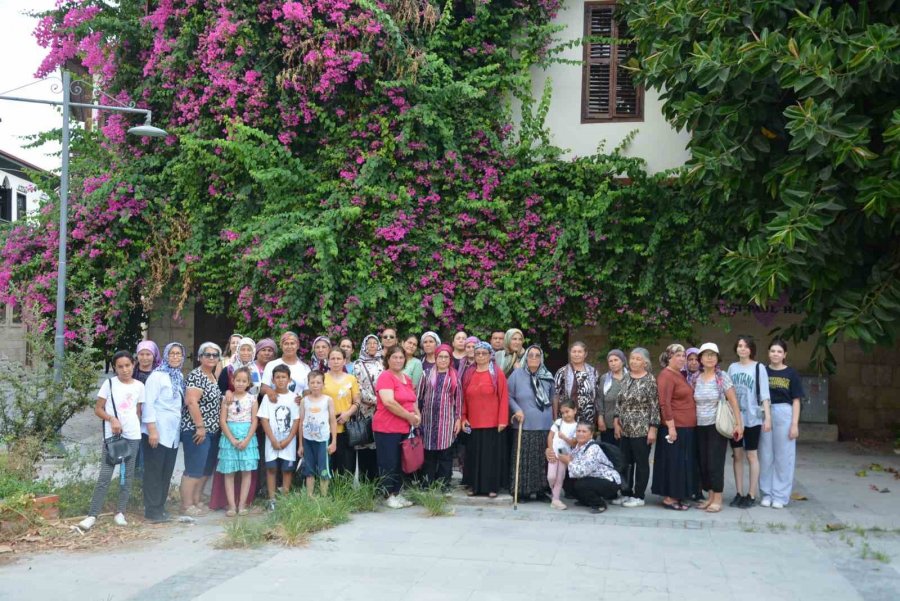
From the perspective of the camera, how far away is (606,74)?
13.7 meters

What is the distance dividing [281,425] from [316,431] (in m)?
0.36

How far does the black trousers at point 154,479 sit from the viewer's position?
26.8 ft

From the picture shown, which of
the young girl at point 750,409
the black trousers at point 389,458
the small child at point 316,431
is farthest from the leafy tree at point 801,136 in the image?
the small child at point 316,431

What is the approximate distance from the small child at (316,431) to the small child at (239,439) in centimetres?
49

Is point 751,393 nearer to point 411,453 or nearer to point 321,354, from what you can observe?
point 411,453

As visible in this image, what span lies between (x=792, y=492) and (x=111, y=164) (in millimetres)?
11267

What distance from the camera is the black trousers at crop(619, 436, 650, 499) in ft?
29.3

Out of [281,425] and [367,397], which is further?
[367,397]

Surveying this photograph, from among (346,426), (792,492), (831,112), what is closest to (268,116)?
(346,426)

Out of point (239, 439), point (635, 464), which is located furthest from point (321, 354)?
point (635, 464)

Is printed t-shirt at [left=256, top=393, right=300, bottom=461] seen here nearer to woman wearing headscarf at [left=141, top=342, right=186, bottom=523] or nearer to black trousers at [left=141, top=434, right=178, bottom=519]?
woman wearing headscarf at [left=141, top=342, right=186, bottom=523]

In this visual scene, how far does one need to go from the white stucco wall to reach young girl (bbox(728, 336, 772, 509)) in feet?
16.0

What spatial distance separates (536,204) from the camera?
13.1m

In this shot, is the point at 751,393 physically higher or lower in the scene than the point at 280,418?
higher
